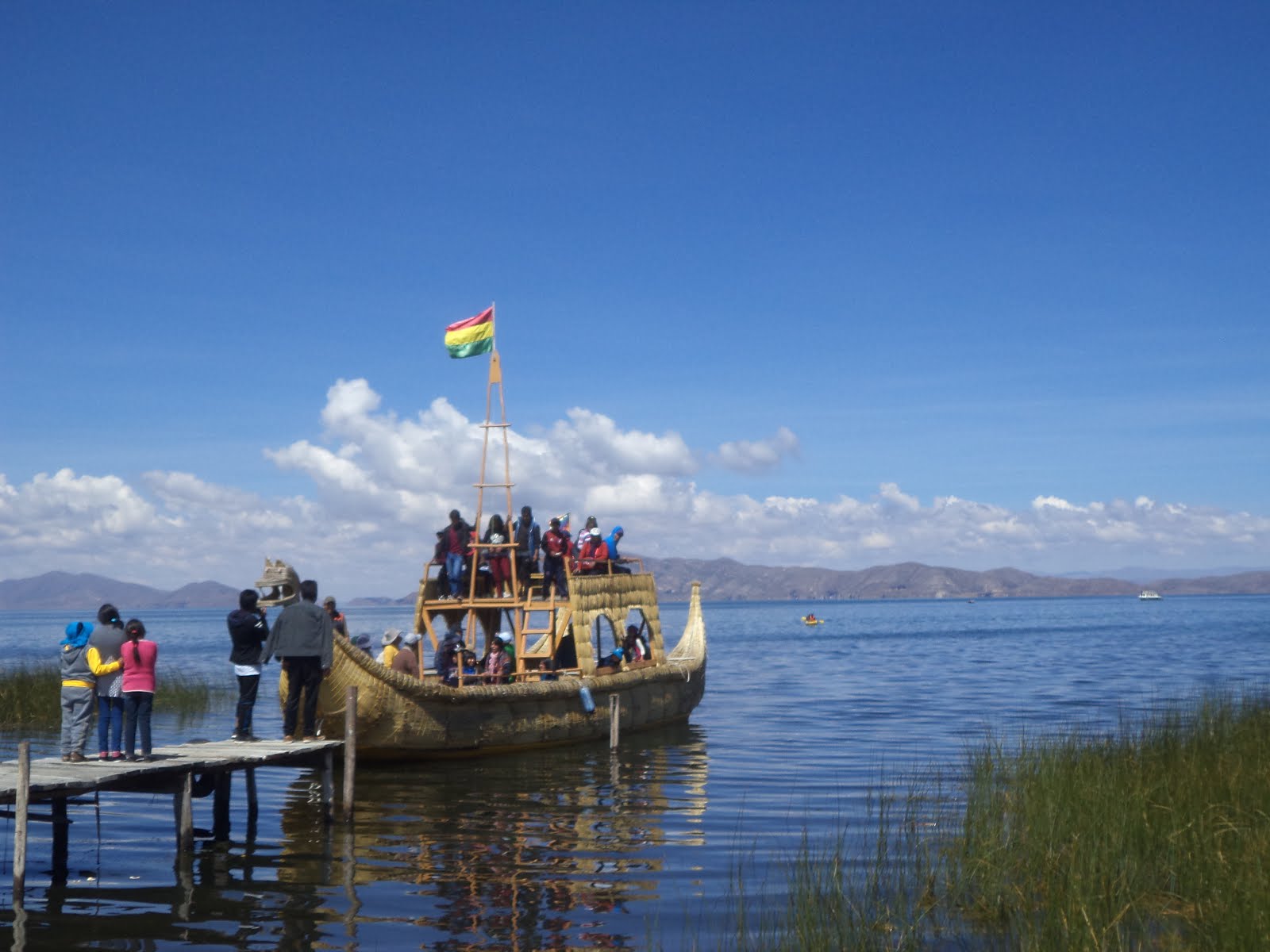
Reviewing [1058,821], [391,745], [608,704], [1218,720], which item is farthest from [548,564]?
[1058,821]

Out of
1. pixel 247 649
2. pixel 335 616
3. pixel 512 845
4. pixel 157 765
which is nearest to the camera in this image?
pixel 157 765

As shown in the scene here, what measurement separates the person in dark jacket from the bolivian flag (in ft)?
28.1

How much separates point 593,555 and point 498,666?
3.10m

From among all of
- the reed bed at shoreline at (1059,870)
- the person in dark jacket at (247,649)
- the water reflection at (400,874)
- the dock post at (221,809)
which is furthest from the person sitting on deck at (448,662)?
the reed bed at shoreline at (1059,870)

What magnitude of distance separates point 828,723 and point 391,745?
39.0ft

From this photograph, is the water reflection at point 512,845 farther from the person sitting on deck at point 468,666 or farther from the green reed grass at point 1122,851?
the green reed grass at point 1122,851

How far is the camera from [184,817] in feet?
41.6

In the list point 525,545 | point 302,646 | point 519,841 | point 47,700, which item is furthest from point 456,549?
point 47,700

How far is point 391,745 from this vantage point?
18.4 metres

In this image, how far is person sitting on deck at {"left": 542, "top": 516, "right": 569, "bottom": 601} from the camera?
21.9 m

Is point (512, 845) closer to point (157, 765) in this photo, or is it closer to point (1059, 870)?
point (157, 765)

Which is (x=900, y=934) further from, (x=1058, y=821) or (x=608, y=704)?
(x=608, y=704)

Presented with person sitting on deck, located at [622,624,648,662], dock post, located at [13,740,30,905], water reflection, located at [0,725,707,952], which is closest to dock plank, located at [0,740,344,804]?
dock post, located at [13,740,30,905]

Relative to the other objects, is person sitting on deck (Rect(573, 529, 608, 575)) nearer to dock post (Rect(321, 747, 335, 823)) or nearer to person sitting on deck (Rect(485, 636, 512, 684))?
person sitting on deck (Rect(485, 636, 512, 684))
